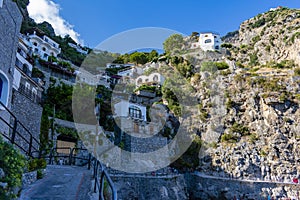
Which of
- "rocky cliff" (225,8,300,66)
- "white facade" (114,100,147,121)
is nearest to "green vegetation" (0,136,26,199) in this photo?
"white facade" (114,100,147,121)

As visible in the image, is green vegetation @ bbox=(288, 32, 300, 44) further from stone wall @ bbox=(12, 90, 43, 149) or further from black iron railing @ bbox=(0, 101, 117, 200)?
stone wall @ bbox=(12, 90, 43, 149)

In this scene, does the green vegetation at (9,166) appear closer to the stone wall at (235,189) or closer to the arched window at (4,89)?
the arched window at (4,89)

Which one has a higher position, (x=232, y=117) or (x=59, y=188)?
(x=232, y=117)

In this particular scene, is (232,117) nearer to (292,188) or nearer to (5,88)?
(292,188)

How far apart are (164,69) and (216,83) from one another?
32.6 ft

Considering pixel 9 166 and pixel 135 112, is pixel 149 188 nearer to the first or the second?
pixel 135 112

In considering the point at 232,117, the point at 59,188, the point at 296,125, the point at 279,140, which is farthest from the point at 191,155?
the point at 59,188

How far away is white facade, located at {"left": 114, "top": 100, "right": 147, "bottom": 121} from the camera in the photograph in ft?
82.4

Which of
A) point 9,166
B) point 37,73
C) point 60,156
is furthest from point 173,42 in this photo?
point 9,166

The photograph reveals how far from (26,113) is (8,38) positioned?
5494 mm

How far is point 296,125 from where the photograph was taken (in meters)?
25.6

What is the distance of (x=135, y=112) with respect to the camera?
2634 cm

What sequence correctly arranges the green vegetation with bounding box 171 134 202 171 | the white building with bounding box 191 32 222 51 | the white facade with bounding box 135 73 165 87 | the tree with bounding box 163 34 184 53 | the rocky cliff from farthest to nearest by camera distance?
1. the white building with bounding box 191 32 222 51
2. the tree with bounding box 163 34 184 53
3. the rocky cliff
4. the white facade with bounding box 135 73 165 87
5. the green vegetation with bounding box 171 134 202 171

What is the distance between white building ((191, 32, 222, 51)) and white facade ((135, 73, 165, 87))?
18.5 metres
